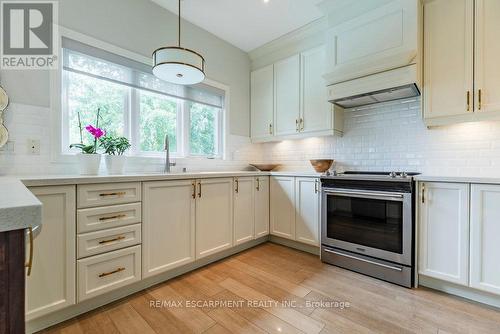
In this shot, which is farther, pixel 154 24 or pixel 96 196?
pixel 154 24

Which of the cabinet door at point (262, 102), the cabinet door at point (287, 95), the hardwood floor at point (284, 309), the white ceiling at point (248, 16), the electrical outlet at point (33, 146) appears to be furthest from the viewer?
the cabinet door at point (262, 102)

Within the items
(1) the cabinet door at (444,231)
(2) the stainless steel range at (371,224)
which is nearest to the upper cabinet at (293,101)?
(2) the stainless steel range at (371,224)

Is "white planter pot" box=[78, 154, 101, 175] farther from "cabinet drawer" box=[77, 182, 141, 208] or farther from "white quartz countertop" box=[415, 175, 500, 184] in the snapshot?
"white quartz countertop" box=[415, 175, 500, 184]

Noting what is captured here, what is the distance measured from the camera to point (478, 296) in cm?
178

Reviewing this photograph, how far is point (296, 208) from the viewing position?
110 inches

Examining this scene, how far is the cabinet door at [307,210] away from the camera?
8.59 ft

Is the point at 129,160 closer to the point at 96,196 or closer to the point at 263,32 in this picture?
the point at 96,196

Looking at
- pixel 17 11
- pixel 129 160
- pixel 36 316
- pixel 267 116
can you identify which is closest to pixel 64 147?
pixel 129 160

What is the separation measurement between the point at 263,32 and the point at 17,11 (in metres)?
2.42

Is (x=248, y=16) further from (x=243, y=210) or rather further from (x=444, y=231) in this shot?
(x=444, y=231)

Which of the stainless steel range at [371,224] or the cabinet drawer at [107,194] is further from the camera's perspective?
the stainless steel range at [371,224]

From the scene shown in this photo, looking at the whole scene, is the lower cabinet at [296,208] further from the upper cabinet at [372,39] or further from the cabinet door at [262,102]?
the upper cabinet at [372,39]

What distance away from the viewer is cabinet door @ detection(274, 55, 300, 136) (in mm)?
3074

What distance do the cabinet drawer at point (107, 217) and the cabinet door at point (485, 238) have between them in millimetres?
2585
